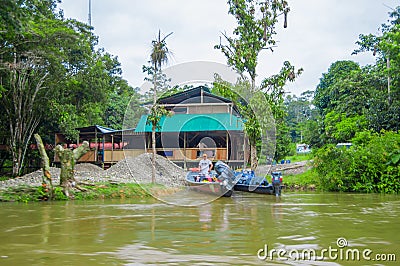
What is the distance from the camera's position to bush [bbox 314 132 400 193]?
17.0 metres

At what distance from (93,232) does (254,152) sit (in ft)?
32.8

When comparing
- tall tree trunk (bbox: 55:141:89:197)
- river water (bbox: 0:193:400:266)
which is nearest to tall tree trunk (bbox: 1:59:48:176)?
tall tree trunk (bbox: 55:141:89:197)

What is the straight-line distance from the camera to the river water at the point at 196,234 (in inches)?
217

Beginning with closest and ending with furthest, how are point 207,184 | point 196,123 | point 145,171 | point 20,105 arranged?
point 207,184 → point 196,123 → point 145,171 → point 20,105

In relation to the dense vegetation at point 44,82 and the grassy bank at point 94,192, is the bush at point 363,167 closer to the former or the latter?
the grassy bank at point 94,192

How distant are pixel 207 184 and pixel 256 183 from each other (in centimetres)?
264

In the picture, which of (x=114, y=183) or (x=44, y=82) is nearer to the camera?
(x=114, y=183)

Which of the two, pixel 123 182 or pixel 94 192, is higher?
pixel 123 182

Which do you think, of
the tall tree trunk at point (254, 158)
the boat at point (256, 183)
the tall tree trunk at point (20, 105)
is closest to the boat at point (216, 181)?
the boat at point (256, 183)

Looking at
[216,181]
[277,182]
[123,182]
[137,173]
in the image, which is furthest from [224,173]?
[137,173]

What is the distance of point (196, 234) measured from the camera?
7.25m

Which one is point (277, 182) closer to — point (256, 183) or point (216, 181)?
point (256, 183)

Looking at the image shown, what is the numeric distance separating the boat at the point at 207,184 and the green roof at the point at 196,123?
239 centimetres

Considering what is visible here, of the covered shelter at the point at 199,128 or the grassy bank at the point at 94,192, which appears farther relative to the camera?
the covered shelter at the point at 199,128
